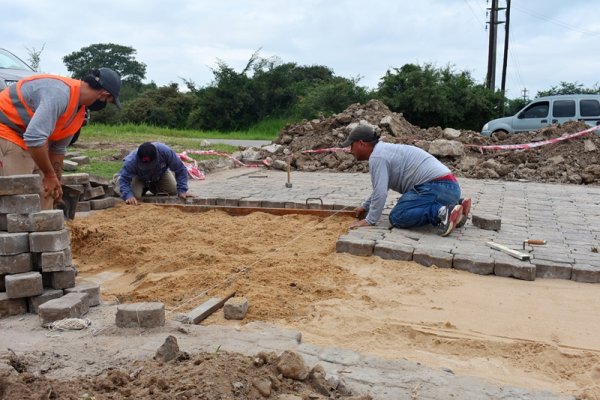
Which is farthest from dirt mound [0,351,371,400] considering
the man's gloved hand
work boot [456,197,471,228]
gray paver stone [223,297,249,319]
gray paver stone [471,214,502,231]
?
gray paver stone [471,214,502,231]

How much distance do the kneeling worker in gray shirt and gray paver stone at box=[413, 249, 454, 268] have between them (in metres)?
0.74

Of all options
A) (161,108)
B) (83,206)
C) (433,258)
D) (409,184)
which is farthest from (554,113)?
(161,108)

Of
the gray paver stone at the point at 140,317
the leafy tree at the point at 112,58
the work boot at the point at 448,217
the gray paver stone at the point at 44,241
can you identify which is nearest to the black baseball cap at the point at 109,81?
the gray paver stone at the point at 44,241

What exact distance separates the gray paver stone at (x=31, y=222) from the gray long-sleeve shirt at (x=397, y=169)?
3.04m

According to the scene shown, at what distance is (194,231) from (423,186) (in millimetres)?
2375

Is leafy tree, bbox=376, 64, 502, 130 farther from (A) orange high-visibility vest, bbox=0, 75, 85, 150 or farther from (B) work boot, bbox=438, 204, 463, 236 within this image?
(A) orange high-visibility vest, bbox=0, 75, 85, 150

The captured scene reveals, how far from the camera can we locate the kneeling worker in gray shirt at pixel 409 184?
5.59 m

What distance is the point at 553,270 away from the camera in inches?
183

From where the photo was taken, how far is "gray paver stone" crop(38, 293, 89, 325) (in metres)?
3.32

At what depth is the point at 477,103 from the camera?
78.5 ft

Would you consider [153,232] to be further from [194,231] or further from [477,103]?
[477,103]

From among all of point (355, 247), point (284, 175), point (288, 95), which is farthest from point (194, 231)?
point (288, 95)

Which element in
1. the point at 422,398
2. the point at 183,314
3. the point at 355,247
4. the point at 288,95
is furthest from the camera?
the point at 288,95

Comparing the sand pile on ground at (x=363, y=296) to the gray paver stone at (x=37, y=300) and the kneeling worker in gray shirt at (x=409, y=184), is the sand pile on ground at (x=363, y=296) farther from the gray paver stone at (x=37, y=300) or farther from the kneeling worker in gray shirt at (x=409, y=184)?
the kneeling worker in gray shirt at (x=409, y=184)
